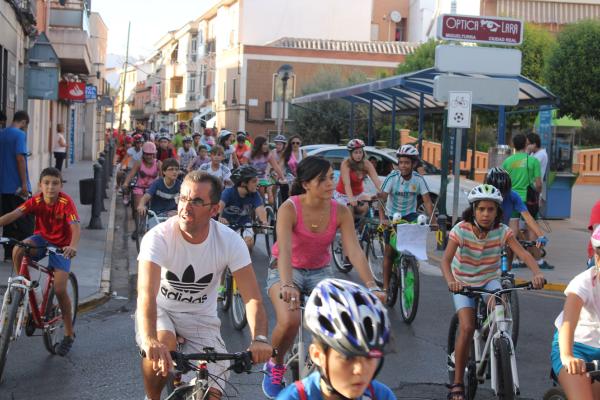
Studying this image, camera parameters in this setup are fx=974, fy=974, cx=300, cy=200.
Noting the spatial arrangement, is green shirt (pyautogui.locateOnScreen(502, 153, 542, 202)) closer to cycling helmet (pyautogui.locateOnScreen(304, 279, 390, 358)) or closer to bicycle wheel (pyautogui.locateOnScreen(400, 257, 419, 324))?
bicycle wheel (pyautogui.locateOnScreen(400, 257, 419, 324))

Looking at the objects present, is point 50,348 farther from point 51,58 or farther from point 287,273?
point 51,58

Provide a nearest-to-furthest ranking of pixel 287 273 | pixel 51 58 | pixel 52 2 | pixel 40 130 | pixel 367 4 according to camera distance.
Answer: pixel 287 273 < pixel 51 58 < pixel 40 130 < pixel 52 2 < pixel 367 4

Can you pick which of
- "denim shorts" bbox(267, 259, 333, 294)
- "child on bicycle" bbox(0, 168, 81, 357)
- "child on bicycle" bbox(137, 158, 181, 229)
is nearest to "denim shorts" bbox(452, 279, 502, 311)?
"denim shorts" bbox(267, 259, 333, 294)

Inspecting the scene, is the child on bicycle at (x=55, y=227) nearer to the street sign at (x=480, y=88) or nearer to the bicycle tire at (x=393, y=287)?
the bicycle tire at (x=393, y=287)

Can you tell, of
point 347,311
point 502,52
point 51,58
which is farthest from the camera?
point 51,58

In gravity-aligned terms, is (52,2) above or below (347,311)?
above

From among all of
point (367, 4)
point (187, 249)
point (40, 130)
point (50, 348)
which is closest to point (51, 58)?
point (40, 130)

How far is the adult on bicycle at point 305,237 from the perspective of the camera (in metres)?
6.17

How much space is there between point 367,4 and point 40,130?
37.8 meters

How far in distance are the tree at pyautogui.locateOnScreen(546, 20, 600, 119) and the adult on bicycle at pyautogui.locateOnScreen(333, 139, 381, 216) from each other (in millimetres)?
16337

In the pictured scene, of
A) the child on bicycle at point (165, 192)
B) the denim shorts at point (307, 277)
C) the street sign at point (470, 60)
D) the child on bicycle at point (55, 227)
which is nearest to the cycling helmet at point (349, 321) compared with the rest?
the denim shorts at point (307, 277)

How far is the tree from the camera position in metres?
28.2

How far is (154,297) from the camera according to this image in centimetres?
438

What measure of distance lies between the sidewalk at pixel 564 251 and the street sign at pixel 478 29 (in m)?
3.46
